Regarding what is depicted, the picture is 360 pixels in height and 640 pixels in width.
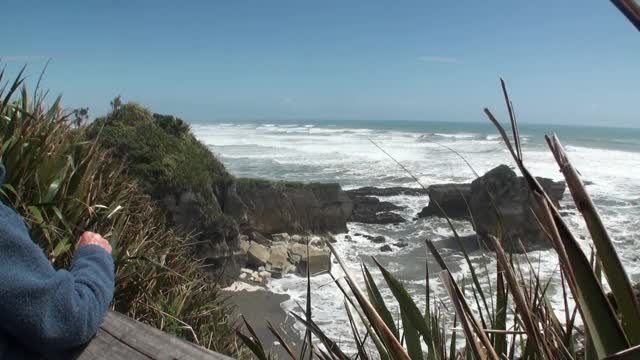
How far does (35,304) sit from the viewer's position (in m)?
1.39

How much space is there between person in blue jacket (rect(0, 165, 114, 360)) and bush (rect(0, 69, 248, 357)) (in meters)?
1.51

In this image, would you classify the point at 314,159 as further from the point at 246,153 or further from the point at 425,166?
the point at 425,166

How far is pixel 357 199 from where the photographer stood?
26812 millimetres

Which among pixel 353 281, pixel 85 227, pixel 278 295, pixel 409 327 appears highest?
pixel 353 281

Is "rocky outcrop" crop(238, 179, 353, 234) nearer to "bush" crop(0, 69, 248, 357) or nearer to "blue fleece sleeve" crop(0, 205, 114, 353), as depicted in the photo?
"bush" crop(0, 69, 248, 357)

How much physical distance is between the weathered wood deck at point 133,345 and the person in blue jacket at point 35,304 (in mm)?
51

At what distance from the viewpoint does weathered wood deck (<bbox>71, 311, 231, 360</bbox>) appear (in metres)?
1.41

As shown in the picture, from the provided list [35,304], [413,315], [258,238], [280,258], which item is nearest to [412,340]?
[413,315]

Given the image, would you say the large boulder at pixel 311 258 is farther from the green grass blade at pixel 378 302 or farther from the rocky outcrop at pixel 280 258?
the green grass blade at pixel 378 302

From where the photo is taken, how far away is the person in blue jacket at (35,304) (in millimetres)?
1355

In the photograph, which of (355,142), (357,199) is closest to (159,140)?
(357,199)

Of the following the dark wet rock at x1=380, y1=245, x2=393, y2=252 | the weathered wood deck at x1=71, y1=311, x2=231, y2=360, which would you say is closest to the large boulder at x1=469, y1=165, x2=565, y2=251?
the dark wet rock at x1=380, y1=245, x2=393, y2=252

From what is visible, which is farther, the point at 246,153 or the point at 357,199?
the point at 246,153

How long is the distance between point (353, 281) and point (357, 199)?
25933 millimetres
